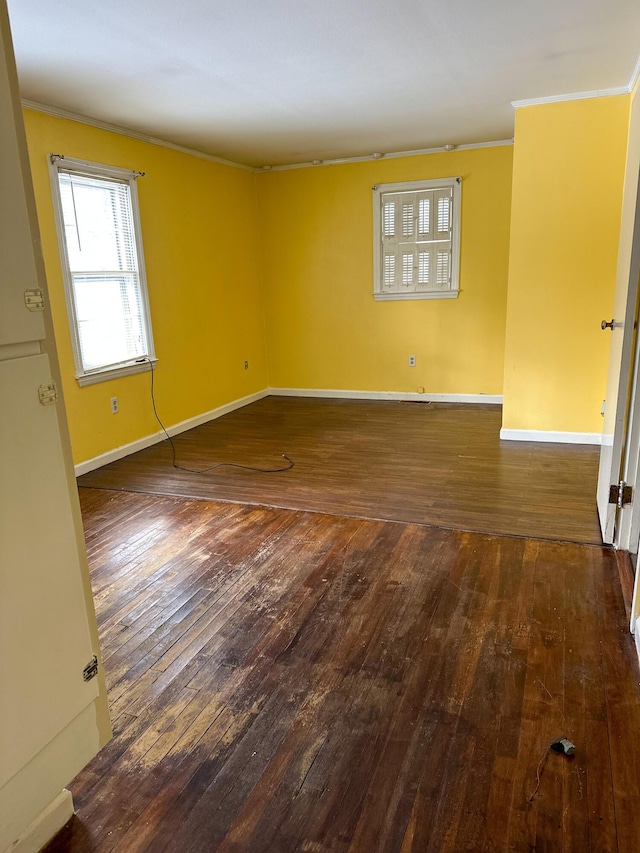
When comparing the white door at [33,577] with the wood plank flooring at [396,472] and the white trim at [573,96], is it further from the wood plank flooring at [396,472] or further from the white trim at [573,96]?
the white trim at [573,96]

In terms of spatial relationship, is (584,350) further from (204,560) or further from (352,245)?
(204,560)

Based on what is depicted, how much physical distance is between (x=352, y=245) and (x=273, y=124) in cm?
181

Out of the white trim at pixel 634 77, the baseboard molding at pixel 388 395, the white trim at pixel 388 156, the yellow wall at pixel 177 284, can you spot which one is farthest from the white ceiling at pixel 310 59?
the baseboard molding at pixel 388 395

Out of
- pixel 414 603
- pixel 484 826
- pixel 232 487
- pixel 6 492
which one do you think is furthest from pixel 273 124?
pixel 484 826

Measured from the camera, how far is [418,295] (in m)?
5.92

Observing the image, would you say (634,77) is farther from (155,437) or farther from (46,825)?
(46,825)

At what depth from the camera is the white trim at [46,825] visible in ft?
4.40

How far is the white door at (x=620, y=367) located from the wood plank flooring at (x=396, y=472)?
231 millimetres

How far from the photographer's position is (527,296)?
14.3 feet

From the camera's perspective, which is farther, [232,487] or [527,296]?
[527,296]

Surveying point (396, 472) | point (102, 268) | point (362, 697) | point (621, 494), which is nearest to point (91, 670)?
point (362, 697)

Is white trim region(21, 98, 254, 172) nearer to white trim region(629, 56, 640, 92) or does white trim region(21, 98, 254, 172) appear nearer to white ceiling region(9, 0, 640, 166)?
white ceiling region(9, 0, 640, 166)

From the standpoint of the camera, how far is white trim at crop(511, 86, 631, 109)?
3.83m

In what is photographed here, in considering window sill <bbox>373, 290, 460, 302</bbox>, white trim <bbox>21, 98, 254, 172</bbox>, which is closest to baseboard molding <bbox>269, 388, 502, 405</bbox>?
window sill <bbox>373, 290, 460, 302</bbox>
